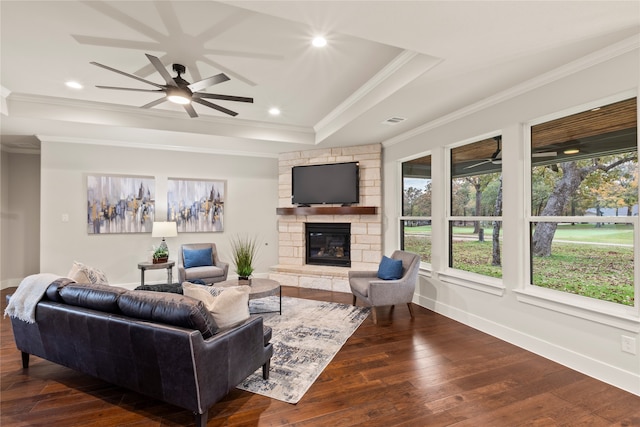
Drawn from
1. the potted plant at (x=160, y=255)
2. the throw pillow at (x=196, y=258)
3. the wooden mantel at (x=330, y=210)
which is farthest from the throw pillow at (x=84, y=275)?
the wooden mantel at (x=330, y=210)

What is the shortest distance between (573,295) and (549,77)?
2068 mm

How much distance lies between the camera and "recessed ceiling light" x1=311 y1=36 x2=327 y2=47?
2.69 metres

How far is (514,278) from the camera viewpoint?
3326mm

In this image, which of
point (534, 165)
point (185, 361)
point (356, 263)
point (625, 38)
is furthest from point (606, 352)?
point (356, 263)

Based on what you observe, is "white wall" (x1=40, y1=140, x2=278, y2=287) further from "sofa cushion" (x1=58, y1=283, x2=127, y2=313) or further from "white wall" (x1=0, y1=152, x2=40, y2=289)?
"sofa cushion" (x1=58, y1=283, x2=127, y2=313)

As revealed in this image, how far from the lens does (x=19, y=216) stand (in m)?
5.79

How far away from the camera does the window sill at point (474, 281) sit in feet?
11.5

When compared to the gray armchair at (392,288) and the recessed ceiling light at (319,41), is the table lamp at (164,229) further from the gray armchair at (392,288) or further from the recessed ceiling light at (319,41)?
the recessed ceiling light at (319,41)

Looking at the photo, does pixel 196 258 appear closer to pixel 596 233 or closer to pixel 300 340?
pixel 300 340

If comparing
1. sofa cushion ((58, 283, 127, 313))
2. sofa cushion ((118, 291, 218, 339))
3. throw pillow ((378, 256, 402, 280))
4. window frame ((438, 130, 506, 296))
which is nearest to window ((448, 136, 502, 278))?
window frame ((438, 130, 506, 296))

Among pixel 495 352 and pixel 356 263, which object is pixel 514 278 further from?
pixel 356 263

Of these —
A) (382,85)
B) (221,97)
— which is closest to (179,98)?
(221,97)

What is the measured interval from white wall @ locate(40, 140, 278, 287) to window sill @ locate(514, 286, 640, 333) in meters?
4.69

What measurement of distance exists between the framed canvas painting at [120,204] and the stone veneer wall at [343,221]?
8.23 feet
